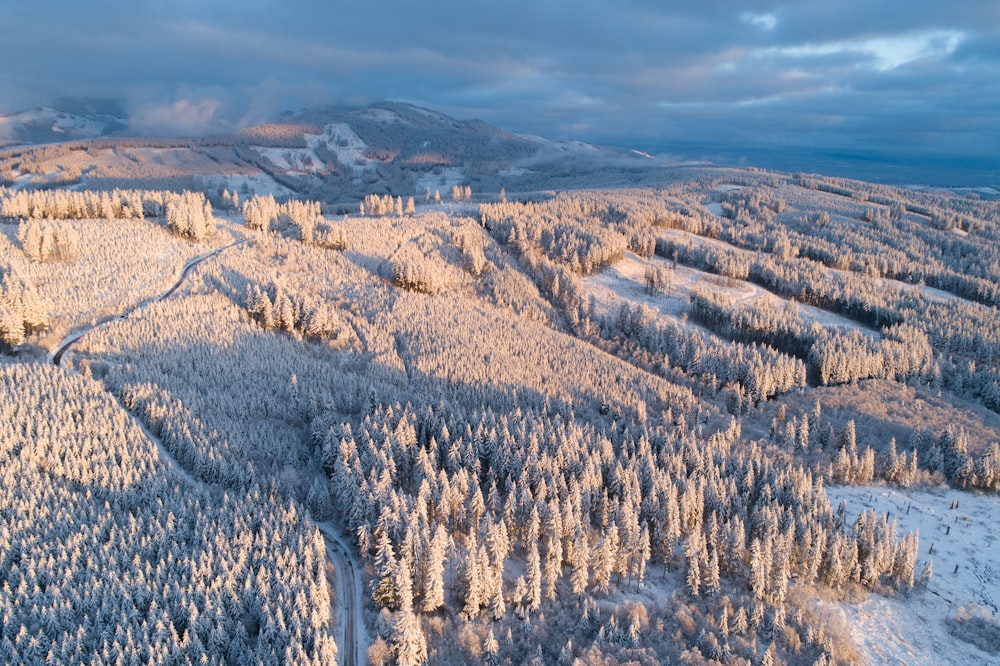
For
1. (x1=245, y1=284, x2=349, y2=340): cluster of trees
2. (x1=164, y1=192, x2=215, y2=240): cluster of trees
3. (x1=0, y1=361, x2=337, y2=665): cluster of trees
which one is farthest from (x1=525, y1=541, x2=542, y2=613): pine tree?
(x1=164, y1=192, x2=215, y2=240): cluster of trees

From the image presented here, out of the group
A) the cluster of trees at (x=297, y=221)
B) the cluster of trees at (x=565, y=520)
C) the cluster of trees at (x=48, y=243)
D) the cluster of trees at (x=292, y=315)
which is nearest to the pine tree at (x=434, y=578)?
the cluster of trees at (x=565, y=520)

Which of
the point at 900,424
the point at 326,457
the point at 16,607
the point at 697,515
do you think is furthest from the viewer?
the point at 900,424

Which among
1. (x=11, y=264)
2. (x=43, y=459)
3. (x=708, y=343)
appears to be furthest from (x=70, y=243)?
(x=708, y=343)

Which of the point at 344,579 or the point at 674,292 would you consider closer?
the point at 344,579

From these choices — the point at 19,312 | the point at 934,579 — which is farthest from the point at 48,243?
the point at 934,579

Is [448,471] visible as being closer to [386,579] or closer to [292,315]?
[386,579]

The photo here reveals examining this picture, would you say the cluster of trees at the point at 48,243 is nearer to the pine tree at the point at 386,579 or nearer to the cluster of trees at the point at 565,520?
the cluster of trees at the point at 565,520

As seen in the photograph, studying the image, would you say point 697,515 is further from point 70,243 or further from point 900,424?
point 70,243
